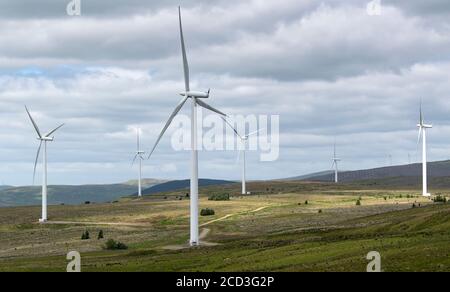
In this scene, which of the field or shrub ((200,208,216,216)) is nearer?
the field

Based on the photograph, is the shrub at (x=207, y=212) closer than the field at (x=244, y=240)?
No

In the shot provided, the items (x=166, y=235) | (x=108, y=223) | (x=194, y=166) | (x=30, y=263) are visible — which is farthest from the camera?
(x=108, y=223)

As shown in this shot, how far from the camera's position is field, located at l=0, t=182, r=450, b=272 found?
167 ft

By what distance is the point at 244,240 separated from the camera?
8044cm

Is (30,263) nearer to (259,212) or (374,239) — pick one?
(374,239)

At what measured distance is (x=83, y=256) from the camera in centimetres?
7425

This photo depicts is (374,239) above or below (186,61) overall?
below

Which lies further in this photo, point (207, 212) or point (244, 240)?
point (207, 212)

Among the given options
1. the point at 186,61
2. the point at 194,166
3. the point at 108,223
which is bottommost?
the point at 108,223

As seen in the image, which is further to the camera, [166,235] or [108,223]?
[108,223]

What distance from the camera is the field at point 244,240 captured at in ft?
167
